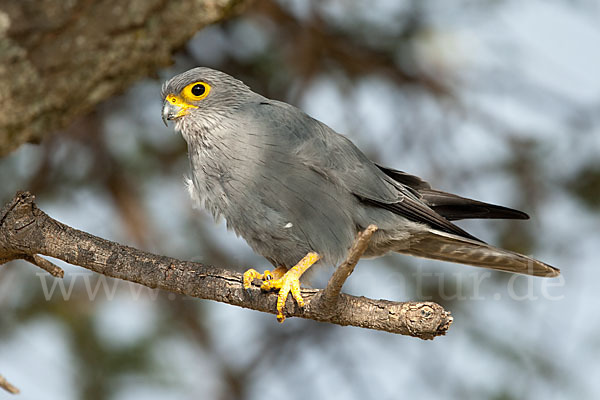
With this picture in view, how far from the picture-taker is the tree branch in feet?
9.81

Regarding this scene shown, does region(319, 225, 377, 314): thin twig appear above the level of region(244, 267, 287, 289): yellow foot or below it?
above

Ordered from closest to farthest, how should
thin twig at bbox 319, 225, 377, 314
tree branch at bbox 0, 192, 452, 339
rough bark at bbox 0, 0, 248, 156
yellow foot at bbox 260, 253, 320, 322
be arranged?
rough bark at bbox 0, 0, 248, 156 → thin twig at bbox 319, 225, 377, 314 → tree branch at bbox 0, 192, 452, 339 → yellow foot at bbox 260, 253, 320, 322

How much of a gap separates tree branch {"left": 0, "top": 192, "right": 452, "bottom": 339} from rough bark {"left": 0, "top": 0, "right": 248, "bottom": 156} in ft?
2.20

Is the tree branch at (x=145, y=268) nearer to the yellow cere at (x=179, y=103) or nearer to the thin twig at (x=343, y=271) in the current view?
the thin twig at (x=343, y=271)

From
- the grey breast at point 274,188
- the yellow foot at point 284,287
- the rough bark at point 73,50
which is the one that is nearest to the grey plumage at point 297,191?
the grey breast at point 274,188

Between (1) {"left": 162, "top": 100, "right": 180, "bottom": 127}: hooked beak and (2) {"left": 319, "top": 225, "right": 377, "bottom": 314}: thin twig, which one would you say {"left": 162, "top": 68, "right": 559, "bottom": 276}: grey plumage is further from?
(2) {"left": 319, "top": 225, "right": 377, "bottom": 314}: thin twig

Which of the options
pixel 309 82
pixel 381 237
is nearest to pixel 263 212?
pixel 381 237

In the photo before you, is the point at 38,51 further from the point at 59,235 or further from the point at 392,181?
the point at 392,181

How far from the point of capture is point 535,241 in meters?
6.01

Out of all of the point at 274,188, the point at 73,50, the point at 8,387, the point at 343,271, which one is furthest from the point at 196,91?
the point at 8,387

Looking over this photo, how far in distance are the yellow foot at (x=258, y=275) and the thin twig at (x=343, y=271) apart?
0.49m

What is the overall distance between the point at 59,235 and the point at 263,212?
1052 millimetres

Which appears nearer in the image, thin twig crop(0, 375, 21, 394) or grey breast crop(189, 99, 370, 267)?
thin twig crop(0, 375, 21, 394)

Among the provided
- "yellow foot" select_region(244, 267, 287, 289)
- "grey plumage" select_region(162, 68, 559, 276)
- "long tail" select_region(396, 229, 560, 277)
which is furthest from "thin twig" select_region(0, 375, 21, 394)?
"long tail" select_region(396, 229, 560, 277)
